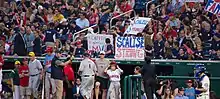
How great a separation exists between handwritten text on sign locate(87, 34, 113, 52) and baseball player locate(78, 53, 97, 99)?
49.1 inches

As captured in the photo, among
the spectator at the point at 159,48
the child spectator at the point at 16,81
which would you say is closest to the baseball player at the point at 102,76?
the spectator at the point at 159,48

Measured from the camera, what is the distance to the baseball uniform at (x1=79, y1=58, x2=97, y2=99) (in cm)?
2188

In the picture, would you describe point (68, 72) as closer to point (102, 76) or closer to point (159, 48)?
point (102, 76)

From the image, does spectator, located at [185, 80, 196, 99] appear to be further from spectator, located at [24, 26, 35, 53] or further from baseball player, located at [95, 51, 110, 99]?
spectator, located at [24, 26, 35, 53]

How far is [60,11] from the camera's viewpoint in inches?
1078

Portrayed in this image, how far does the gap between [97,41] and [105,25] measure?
2430mm

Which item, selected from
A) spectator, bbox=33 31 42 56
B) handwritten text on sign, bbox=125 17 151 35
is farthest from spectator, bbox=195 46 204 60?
spectator, bbox=33 31 42 56

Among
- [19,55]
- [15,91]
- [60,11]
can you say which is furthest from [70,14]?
[15,91]

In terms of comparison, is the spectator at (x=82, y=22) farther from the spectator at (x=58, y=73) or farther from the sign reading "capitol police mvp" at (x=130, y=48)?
the spectator at (x=58, y=73)

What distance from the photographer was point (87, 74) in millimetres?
21906

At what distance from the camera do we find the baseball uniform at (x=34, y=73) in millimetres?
22234

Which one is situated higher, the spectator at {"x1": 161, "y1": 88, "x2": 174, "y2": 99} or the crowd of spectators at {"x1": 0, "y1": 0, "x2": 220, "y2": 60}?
the crowd of spectators at {"x1": 0, "y1": 0, "x2": 220, "y2": 60}

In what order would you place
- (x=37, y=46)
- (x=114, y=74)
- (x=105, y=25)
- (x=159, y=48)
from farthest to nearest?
(x=105, y=25) → (x=37, y=46) → (x=159, y=48) → (x=114, y=74)

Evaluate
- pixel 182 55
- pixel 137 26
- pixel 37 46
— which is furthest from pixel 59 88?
pixel 182 55
